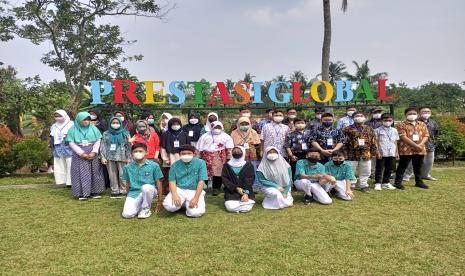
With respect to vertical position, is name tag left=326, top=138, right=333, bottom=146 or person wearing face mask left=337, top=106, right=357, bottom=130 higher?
person wearing face mask left=337, top=106, right=357, bottom=130


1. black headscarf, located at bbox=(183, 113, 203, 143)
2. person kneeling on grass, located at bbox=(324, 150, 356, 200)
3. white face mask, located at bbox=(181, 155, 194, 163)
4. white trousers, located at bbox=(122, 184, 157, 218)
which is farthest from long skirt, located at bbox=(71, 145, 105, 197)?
person kneeling on grass, located at bbox=(324, 150, 356, 200)

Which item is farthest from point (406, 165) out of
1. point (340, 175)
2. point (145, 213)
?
point (145, 213)

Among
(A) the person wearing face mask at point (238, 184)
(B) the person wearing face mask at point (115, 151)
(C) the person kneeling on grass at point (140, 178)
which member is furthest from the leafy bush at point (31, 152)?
(A) the person wearing face mask at point (238, 184)

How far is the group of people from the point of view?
4.91 meters

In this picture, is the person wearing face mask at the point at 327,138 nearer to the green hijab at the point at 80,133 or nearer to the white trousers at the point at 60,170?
the green hijab at the point at 80,133

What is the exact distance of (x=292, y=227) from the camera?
4.08 m

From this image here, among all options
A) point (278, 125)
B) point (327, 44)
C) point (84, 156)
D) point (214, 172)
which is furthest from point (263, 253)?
point (327, 44)

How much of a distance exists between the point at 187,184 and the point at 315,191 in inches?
80.6

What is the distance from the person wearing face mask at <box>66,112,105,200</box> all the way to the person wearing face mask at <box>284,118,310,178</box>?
350 centimetres

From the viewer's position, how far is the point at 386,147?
6.02 metres

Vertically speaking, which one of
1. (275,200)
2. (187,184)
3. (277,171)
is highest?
(277,171)

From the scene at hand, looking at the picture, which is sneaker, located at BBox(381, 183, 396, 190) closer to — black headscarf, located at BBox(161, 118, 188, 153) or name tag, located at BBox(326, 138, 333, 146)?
name tag, located at BBox(326, 138, 333, 146)

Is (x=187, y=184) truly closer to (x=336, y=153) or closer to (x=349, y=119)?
(x=336, y=153)

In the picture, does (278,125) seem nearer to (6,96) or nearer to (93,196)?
(93,196)
